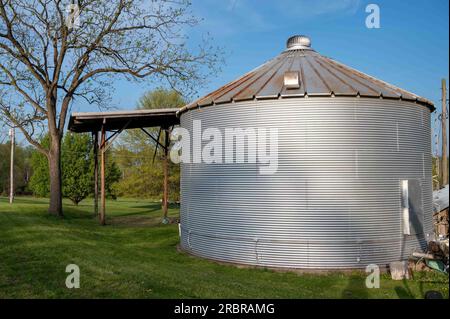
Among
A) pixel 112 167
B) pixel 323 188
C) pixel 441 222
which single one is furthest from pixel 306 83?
pixel 112 167

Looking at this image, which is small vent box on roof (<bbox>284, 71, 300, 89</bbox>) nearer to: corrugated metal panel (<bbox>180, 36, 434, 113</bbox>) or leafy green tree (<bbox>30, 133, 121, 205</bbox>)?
corrugated metal panel (<bbox>180, 36, 434, 113</bbox>)

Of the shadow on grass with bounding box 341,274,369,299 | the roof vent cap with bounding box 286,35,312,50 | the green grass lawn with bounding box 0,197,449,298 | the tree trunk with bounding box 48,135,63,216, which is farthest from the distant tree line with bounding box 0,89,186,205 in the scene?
the shadow on grass with bounding box 341,274,369,299

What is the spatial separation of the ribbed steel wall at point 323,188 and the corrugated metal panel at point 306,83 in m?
0.26

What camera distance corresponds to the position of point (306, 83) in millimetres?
13570

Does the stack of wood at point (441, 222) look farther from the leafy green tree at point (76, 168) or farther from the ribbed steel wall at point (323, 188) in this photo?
the leafy green tree at point (76, 168)

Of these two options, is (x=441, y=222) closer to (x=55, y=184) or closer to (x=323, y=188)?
(x=323, y=188)

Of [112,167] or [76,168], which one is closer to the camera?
[76,168]

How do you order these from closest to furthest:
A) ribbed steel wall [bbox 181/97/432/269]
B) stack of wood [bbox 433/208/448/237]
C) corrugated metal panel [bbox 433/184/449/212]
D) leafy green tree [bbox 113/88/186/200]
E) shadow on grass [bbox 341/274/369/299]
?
shadow on grass [bbox 341/274/369/299] < ribbed steel wall [bbox 181/97/432/269] < stack of wood [bbox 433/208/448/237] < corrugated metal panel [bbox 433/184/449/212] < leafy green tree [bbox 113/88/186/200]

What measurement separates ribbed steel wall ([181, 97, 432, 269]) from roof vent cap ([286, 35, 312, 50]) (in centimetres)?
539

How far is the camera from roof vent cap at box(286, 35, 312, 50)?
17469 millimetres

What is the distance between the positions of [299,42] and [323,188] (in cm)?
751

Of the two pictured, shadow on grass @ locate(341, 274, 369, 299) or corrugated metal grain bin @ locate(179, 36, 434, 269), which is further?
corrugated metal grain bin @ locate(179, 36, 434, 269)

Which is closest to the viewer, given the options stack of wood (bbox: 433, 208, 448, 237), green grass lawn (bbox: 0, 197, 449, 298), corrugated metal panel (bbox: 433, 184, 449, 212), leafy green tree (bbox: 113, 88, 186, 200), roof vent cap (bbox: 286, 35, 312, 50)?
green grass lawn (bbox: 0, 197, 449, 298)

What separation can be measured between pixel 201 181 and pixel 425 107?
7926 millimetres
